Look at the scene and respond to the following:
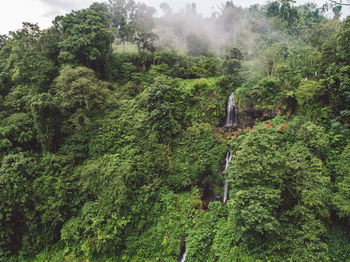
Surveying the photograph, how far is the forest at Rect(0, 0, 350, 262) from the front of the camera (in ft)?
28.8

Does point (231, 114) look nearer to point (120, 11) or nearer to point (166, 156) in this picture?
point (166, 156)

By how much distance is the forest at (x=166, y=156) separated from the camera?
8766 mm

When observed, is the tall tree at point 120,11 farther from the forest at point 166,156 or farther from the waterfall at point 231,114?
the waterfall at point 231,114

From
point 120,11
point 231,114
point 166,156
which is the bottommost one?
point 166,156

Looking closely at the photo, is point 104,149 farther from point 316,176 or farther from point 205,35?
point 205,35

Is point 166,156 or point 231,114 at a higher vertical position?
point 231,114

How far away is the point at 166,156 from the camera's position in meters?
13.9

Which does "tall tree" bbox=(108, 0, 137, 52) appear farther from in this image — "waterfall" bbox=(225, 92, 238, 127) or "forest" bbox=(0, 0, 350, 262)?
"waterfall" bbox=(225, 92, 238, 127)

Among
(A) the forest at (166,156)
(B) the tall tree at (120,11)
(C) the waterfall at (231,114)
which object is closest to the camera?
(A) the forest at (166,156)

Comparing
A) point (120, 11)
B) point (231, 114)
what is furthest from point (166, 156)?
point (120, 11)

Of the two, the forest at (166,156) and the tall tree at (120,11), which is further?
the tall tree at (120,11)

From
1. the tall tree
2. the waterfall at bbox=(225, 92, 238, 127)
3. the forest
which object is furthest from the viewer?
the tall tree

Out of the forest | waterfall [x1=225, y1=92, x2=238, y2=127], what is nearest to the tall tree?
the forest

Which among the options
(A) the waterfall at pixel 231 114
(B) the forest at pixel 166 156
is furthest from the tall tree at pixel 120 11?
(A) the waterfall at pixel 231 114
